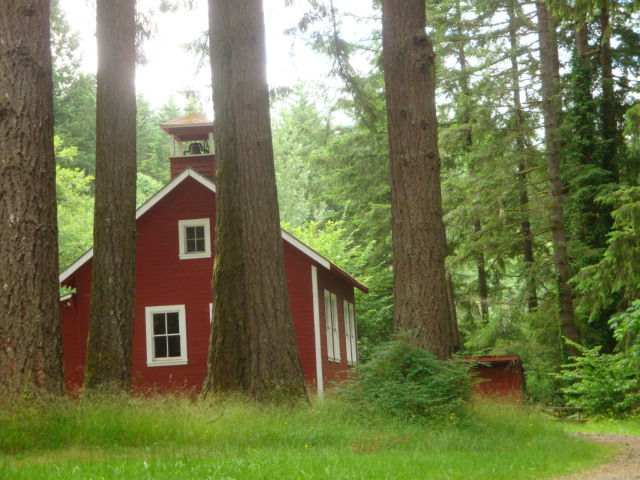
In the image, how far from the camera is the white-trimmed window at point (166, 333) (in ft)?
78.7

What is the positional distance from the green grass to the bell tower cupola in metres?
14.4

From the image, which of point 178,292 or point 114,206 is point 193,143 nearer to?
point 178,292

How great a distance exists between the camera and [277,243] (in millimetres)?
13766

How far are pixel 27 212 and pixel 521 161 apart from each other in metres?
20.7

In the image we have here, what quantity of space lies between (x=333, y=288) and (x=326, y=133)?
10128 mm

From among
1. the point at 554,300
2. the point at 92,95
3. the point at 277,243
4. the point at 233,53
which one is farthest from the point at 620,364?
the point at 92,95

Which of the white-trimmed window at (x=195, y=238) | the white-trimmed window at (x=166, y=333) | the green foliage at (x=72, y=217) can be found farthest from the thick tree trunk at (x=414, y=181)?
the green foliage at (x=72, y=217)

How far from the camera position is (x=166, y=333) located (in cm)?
2414

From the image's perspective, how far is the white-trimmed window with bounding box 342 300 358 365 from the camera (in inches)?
1149

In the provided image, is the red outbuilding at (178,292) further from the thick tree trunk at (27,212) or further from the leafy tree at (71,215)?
the leafy tree at (71,215)

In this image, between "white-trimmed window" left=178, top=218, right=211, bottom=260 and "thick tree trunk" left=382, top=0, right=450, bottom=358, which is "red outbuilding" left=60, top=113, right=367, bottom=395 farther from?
"thick tree trunk" left=382, top=0, right=450, bottom=358

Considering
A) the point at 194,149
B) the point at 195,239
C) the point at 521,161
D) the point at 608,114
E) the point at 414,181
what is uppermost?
the point at 608,114

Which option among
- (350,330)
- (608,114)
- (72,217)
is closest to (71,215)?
(72,217)

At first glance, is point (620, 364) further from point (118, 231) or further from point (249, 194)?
point (118, 231)
